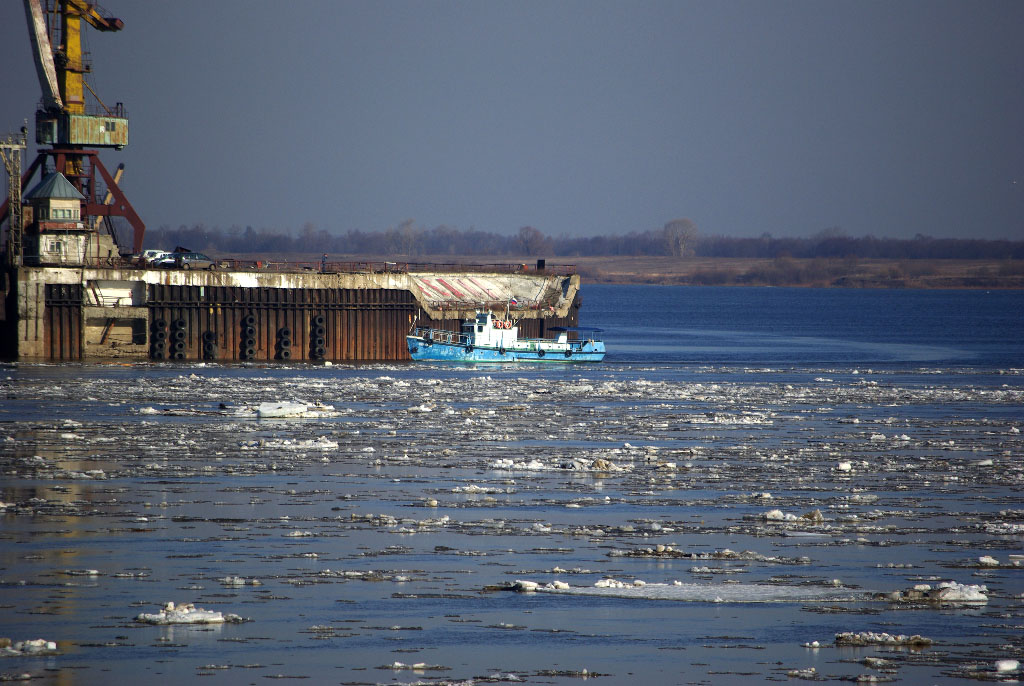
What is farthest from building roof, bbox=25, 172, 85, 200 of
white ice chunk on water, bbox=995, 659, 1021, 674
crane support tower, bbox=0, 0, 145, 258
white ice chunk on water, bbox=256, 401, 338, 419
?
white ice chunk on water, bbox=995, 659, 1021, 674

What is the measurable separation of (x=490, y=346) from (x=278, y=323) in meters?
11.9

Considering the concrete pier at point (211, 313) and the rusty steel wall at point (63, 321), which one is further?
the concrete pier at point (211, 313)

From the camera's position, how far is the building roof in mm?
59844

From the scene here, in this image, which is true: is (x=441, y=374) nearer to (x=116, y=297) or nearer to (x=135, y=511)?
(x=116, y=297)

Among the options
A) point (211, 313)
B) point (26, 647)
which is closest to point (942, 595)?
point (26, 647)

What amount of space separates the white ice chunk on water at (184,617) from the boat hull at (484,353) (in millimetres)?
49724

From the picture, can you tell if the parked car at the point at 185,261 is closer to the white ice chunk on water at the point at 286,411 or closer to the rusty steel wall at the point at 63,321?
the rusty steel wall at the point at 63,321

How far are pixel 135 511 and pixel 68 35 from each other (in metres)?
53.6

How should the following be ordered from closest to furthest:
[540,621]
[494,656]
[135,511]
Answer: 1. [494,656]
2. [540,621]
3. [135,511]

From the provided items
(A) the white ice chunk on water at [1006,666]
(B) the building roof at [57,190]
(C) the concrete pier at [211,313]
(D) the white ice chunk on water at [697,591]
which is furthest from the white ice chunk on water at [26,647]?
(B) the building roof at [57,190]

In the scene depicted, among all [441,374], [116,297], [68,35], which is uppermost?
[68,35]

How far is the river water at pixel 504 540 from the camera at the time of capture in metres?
12.6

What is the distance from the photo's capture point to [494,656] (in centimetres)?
1256

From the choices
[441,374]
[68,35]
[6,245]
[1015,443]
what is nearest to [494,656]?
[1015,443]
